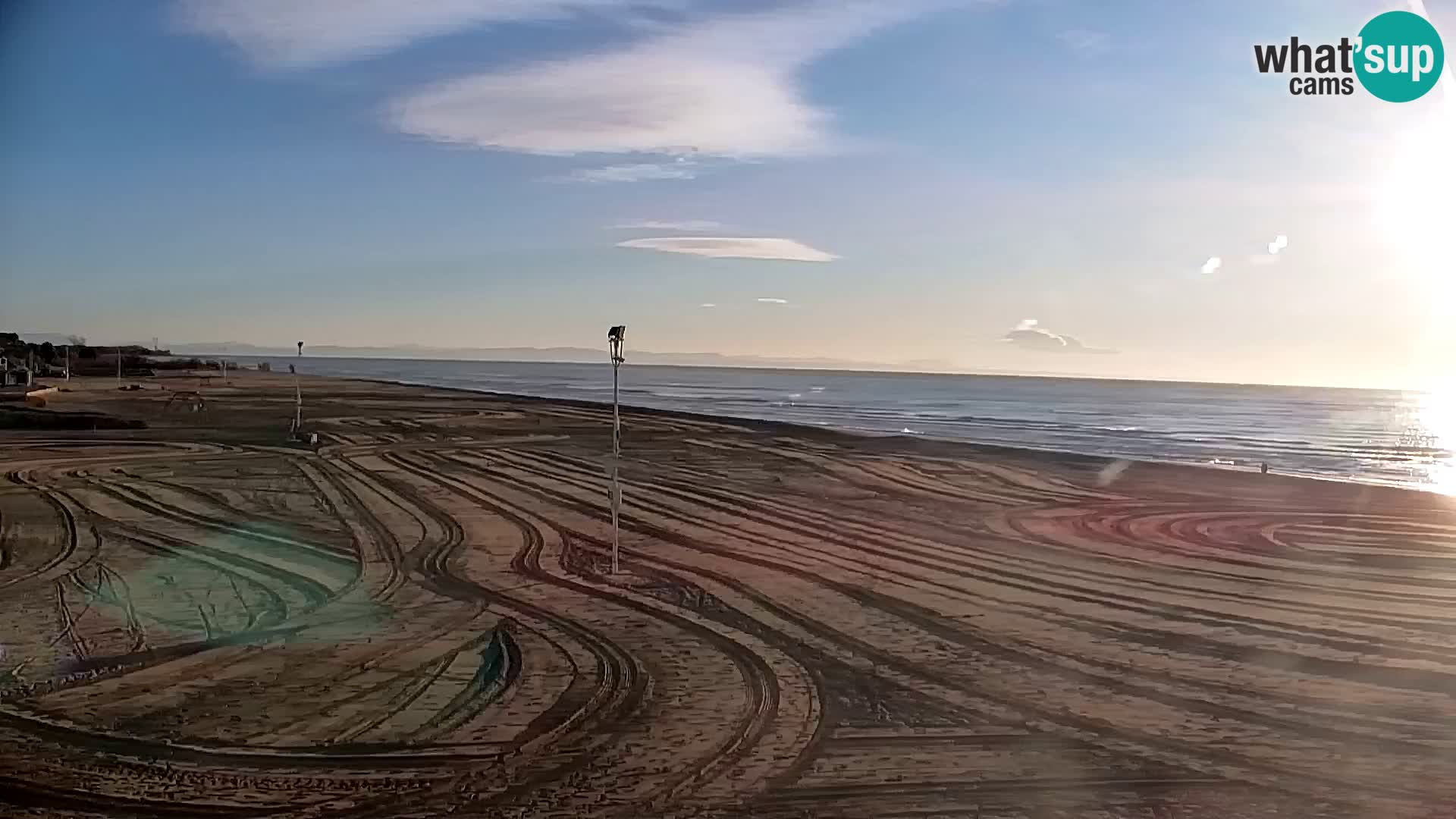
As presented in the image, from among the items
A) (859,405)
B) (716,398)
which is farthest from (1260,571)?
(716,398)

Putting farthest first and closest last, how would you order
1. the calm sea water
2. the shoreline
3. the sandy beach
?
the calm sea water → the shoreline → the sandy beach

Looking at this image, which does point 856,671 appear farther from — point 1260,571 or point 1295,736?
point 1260,571

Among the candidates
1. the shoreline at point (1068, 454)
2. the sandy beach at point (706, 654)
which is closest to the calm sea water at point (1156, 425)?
the shoreline at point (1068, 454)

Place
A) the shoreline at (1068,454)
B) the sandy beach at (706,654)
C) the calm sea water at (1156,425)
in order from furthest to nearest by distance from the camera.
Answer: the calm sea water at (1156,425), the shoreline at (1068,454), the sandy beach at (706,654)

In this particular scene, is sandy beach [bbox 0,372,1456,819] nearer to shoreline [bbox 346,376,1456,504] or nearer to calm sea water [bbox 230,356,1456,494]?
shoreline [bbox 346,376,1456,504]

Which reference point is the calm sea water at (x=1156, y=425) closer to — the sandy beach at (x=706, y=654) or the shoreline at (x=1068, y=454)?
the shoreline at (x=1068, y=454)

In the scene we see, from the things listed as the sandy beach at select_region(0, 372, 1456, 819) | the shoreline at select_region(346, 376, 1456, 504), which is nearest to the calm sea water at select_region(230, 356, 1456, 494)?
the shoreline at select_region(346, 376, 1456, 504)

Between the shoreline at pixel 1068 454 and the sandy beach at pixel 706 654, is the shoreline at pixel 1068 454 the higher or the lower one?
the higher one

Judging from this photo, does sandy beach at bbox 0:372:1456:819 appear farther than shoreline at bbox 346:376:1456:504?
Result: No
